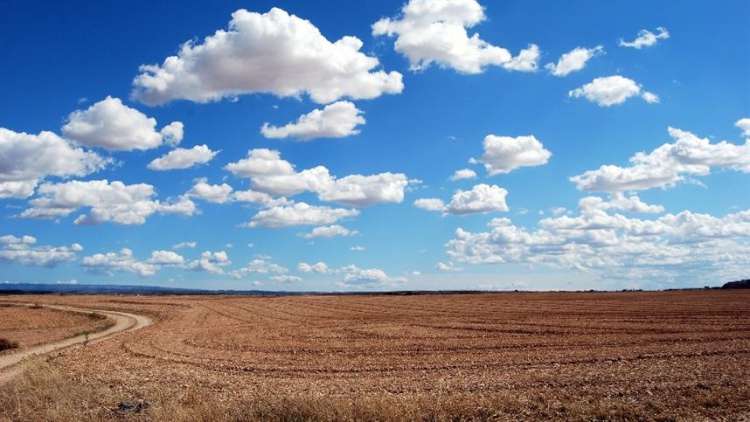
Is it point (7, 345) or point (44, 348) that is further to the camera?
point (44, 348)

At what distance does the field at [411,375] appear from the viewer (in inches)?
587

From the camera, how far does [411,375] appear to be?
22.1 m

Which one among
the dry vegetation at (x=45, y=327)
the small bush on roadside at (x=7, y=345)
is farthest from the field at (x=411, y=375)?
the dry vegetation at (x=45, y=327)

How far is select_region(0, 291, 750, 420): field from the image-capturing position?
1492 centimetres

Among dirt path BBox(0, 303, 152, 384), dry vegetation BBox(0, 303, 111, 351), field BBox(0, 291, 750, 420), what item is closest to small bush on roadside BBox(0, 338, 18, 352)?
dry vegetation BBox(0, 303, 111, 351)

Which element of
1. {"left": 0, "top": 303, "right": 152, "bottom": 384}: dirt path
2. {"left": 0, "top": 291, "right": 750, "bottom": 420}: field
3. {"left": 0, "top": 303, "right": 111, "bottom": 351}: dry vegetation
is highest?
{"left": 0, "top": 291, "right": 750, "bottom": 420}: field

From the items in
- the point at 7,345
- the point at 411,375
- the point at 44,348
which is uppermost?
the point at 411,375

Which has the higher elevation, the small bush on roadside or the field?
the field

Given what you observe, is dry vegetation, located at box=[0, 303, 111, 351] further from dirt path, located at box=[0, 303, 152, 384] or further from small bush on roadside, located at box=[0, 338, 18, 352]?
dirt path, located at box=[0, 303, 152, 384]

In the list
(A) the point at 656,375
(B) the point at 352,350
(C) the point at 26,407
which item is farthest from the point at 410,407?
(B) the point at 352,350

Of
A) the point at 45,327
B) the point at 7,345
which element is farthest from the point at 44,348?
the point at 45,327

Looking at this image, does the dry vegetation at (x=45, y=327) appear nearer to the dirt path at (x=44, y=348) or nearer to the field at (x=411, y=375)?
the dirt path at (x=44, y=348)

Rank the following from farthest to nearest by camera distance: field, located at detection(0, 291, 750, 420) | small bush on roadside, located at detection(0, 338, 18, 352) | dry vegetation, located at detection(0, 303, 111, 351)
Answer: dry vegetation, located at detection(0, 303, 111, 351), small bush on roadside, located at detection(0, 338, 18, 352), field, located at detection(0, 291, 750, 420)

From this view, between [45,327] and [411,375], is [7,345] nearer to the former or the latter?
[45,327]
